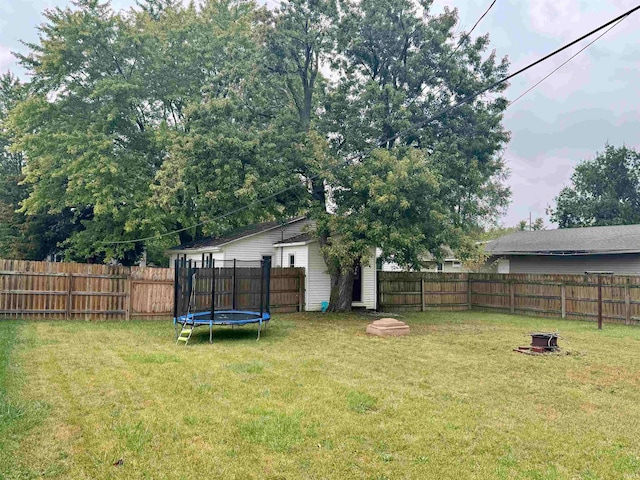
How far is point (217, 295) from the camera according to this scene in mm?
11953

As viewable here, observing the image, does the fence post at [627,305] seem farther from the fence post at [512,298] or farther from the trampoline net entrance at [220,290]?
the trampoline net entrance at [220,290]

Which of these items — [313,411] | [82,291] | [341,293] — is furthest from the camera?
[341,293]

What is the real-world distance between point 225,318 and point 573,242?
53.2 feet

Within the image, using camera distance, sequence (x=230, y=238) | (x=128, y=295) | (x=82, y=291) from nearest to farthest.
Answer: (x=82, y=291)
(x=128, y=295)
(x=230, y=238)

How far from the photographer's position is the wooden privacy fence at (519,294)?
14578 mm

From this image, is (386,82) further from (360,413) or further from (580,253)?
(360,413)

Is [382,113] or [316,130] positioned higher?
[382,113]

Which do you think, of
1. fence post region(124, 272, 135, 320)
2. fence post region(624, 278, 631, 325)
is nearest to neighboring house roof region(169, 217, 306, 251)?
fence post region(124, 272, 135, 320)

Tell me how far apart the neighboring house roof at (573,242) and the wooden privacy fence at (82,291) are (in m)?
14.7

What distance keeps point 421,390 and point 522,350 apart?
161 inches

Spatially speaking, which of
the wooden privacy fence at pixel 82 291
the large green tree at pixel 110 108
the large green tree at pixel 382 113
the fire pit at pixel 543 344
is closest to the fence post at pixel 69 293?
the wooden privacy fence at pixel 82 291

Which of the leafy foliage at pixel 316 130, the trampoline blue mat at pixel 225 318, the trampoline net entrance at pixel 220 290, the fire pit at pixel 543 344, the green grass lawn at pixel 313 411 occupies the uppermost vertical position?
the leafy foliage at pixel 316 130

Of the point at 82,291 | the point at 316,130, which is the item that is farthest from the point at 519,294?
the point at 82,291

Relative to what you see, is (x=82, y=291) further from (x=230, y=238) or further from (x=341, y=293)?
(x=341, y=293)
